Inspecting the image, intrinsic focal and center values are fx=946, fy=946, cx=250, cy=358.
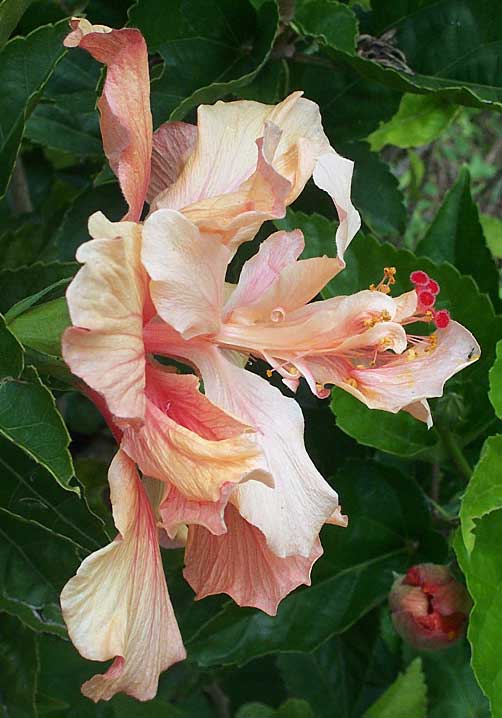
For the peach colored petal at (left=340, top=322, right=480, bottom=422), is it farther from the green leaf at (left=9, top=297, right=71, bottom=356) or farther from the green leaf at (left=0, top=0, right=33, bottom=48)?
the green leaf at (left=0, top=0, right=33, bottom=48)

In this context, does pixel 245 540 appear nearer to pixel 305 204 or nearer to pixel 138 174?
pixel 138 174

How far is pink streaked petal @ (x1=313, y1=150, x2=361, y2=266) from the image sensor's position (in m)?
0.77

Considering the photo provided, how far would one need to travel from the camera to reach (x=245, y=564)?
0.77 meters

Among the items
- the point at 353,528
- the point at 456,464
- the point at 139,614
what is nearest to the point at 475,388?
the point at 456,464

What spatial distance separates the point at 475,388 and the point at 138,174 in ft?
1.91

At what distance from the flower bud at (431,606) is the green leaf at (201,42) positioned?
1.95ft

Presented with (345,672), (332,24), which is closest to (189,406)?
(332,24)

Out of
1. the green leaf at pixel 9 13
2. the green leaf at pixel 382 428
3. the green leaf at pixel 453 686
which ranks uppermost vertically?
the green leaf at pixel 9 13

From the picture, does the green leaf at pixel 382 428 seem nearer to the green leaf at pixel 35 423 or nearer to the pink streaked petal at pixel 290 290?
the pink streaked petal at pixel 290 290

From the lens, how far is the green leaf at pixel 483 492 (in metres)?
0.95

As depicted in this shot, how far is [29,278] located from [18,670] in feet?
1.49

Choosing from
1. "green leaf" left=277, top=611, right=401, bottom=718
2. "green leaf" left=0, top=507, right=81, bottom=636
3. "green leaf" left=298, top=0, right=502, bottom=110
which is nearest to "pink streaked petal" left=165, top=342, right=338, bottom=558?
"green leaf" left=0, top=507, right=81, bottom=636

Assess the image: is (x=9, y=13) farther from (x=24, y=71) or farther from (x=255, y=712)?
(x=255, y=712)

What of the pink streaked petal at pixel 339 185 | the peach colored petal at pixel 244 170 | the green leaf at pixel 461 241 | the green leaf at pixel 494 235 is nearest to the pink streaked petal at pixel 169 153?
the peach colored petal at pixel 244 170
